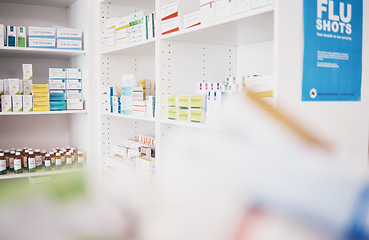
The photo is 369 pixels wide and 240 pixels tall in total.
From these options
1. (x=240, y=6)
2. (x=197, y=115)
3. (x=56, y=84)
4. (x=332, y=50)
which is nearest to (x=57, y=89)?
(x=56, y=84)

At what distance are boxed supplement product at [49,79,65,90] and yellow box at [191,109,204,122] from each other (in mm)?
1555

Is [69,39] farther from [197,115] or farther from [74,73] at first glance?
[197,115]

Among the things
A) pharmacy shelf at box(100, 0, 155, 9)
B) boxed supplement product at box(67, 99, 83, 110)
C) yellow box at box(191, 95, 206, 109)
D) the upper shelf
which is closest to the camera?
yellow box at box(191, 95, 206, 109)

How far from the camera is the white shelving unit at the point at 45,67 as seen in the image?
2893mm

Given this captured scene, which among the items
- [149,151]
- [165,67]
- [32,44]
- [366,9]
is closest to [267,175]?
[366,9]

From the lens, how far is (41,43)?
277 centimetres

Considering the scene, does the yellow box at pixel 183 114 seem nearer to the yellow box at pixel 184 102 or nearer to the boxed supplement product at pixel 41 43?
the yellow box at pixel 184 102

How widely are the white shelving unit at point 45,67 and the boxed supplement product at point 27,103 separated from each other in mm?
168

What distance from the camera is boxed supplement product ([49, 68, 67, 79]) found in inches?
112

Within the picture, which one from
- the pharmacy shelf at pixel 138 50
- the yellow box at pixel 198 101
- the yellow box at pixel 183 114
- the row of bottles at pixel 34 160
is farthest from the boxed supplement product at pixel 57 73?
the yellow box at pixel 198 101

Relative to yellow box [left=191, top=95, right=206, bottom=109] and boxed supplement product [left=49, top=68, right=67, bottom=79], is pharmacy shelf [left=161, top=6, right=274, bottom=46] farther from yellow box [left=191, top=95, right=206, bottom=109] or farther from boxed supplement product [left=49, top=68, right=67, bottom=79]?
boxed supplement product [left=49, top=68, right=67, bottom=79]

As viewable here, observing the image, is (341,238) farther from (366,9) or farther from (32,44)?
(32,44)

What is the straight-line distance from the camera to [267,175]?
0.15 m

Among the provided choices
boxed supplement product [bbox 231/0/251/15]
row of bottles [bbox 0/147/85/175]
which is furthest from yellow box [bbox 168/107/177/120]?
row of bottles [bbox 0/147/85/175]
